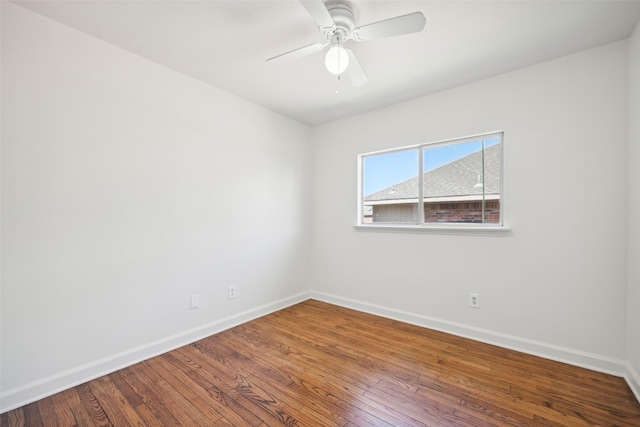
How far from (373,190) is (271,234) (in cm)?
134

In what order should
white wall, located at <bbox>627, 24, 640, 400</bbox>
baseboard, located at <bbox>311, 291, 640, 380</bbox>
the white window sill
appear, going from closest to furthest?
white wall, located at <bbox>627, 24, 640, 400</bbox>, baseboard, located at <bbox>311, 291, 640, 380</bbox>, the white window sill

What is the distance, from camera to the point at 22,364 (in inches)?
63.4

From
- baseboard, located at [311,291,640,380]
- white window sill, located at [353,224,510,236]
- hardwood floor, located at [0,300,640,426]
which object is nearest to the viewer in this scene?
hardwood floor, located at [0,300,640,426]

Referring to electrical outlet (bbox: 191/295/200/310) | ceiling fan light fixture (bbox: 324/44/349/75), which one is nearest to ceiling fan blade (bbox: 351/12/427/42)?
ceiling fan light fixture (bbox: 324/44/349/75)

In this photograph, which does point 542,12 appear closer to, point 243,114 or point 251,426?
point 243,114

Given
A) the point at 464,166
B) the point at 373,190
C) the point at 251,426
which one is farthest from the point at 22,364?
the point at 464,166

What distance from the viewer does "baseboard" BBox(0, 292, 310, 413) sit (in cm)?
159

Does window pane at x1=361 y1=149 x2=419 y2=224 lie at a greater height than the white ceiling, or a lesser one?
lesser

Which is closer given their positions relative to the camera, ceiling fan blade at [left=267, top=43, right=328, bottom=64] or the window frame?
ceiling fan blade at [left=267, top=43, right=328, bottom=64]

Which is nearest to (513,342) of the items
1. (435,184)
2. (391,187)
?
A: (435,184)

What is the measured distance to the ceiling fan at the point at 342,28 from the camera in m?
1.38

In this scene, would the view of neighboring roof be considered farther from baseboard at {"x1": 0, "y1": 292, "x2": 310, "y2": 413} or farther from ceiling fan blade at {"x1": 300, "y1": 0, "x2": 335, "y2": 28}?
baseboard at {"x1": 0, "y1": 292, "x2": 310, "y2": 413}

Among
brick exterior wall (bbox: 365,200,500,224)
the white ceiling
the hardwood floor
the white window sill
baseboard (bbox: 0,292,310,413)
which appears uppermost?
the white ceiling

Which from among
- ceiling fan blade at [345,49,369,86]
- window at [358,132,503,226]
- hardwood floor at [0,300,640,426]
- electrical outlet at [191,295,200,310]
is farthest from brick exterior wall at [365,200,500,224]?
electrical outlet at [191,295,200,310]
